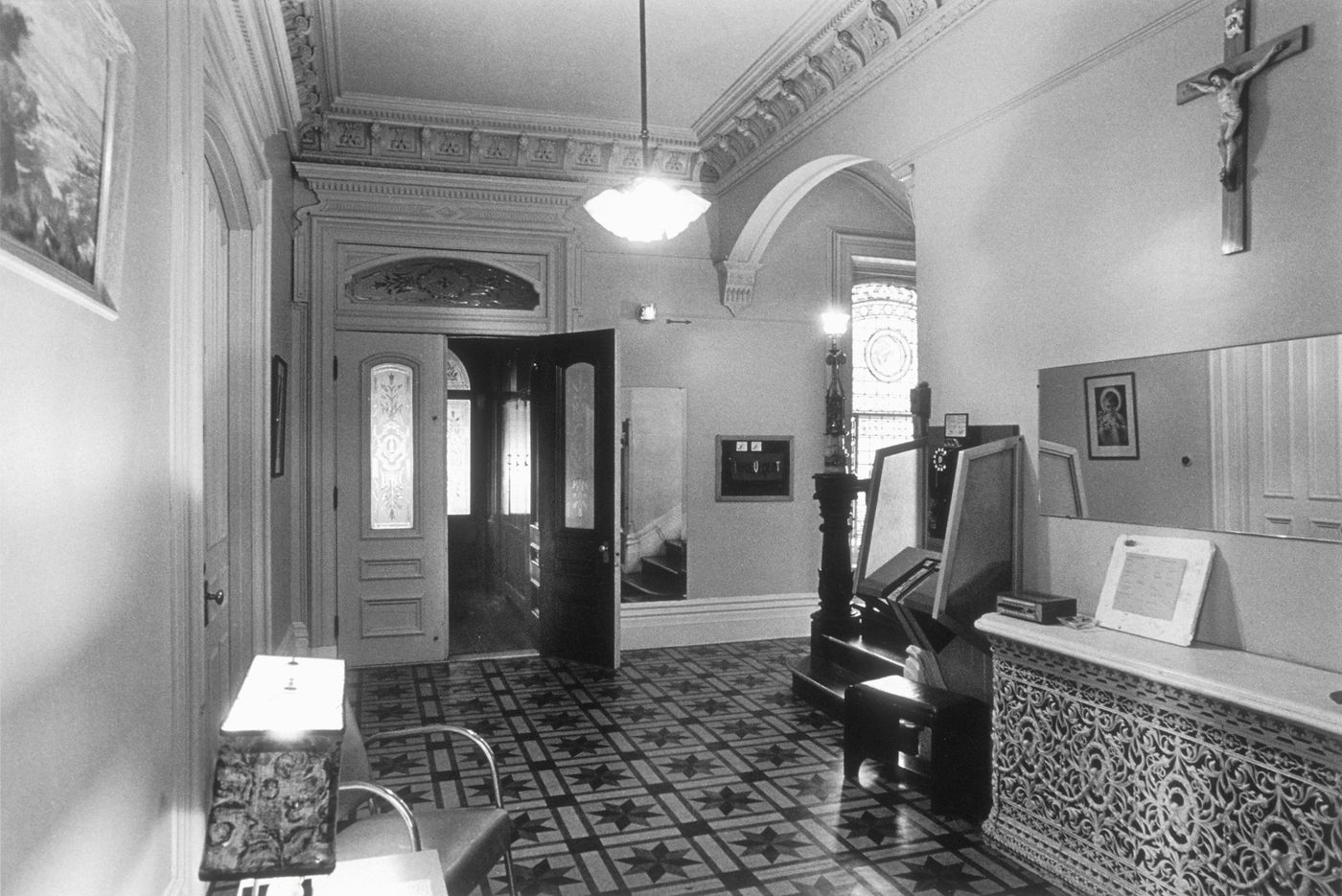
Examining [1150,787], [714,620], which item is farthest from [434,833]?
[714,620]

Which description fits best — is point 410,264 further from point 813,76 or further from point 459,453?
point 459,453

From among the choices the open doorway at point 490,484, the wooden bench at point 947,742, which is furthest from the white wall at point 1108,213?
the open doorway at point 490,484

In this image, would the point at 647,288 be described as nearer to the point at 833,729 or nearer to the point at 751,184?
the point at 751,184

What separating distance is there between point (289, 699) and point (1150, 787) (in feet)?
8.27

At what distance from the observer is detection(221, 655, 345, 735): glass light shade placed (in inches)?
57.6

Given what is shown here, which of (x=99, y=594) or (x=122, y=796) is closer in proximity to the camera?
(x=99, y=594)

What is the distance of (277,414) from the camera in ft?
16.4

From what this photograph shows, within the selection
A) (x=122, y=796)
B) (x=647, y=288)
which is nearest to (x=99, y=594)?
(x=122, y=796)

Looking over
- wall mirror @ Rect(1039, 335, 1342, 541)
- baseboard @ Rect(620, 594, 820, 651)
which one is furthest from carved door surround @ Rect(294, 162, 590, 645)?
wall mirror @ Rect(1039, 335, 1342, 541)

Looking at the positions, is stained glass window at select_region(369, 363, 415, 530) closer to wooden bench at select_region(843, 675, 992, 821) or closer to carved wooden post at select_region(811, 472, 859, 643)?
carved wooden post at select_region(811, 472, 859, 643)

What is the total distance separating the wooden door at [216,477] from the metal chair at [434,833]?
0.75 m

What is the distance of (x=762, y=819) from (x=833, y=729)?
1232mm

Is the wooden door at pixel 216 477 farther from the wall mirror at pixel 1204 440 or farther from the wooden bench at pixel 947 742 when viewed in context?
Result: the wall mirror at pixel 1204 440

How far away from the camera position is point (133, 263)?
1872 millimetres
